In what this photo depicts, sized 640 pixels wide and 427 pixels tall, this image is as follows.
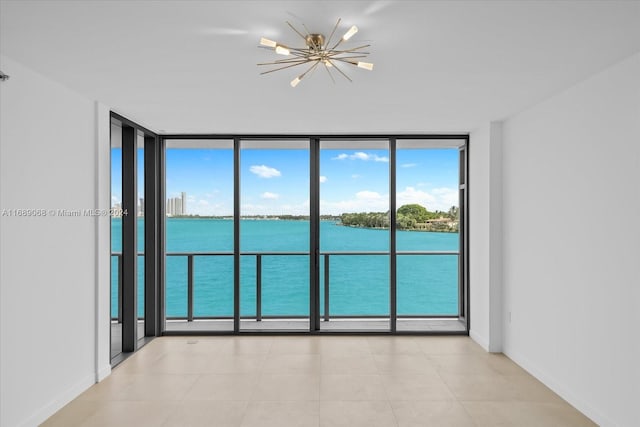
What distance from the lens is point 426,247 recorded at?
245 inches

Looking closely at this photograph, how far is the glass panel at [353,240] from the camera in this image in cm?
596

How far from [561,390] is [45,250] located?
14.7 feet

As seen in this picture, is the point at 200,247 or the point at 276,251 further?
the point at 200,247

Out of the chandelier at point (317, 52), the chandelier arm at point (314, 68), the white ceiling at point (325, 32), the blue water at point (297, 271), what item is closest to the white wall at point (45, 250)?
the white ceiling at point (325, 32)

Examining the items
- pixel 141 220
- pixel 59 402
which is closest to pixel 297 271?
pixel 141 220

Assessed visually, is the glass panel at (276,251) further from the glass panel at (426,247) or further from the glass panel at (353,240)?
the glass panel at (426,247)

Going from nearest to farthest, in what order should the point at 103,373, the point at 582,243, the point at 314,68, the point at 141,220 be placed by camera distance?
the point at 314,68 → the point at 582,243 → the point at 103,373 → the point at 141,220

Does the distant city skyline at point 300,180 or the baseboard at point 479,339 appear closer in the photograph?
the baseboard at point 479,339

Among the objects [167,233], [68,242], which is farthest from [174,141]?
[68,242]

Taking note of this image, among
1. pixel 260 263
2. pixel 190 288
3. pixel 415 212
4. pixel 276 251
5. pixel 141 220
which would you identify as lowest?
pixel 190 288

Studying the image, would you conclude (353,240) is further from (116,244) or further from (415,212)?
(116,244)

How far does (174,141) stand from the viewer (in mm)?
5949

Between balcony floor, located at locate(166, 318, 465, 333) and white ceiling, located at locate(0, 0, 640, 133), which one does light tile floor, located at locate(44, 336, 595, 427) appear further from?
white ceiling, located at locate(0, 0, 640, 133)

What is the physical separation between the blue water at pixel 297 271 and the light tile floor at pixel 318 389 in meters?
0.91
